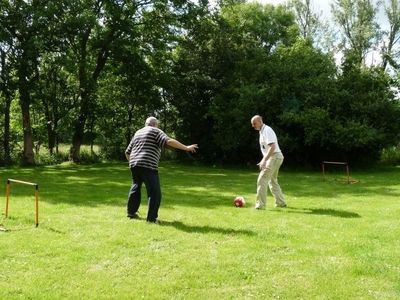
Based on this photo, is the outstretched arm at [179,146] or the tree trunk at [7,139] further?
the tree trunk at [7,139]

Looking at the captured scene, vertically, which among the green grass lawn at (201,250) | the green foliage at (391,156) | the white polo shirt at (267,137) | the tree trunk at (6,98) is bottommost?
the green grass lawn at (201,250)

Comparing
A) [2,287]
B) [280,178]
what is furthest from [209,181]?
[2,287]

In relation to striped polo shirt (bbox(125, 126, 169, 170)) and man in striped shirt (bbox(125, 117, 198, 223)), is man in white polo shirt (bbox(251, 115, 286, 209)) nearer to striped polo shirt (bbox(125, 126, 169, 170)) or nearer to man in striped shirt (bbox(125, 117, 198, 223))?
man in striped shirt (bbox(125, 117, 198, 223))

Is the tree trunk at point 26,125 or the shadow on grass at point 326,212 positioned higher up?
the tree trunk at point 26,125

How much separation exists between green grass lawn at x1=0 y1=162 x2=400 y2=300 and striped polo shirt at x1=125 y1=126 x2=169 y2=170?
1162 millimetres

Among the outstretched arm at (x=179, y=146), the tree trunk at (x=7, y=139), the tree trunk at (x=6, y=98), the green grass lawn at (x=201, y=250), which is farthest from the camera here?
the tree trunk at (x=7, y=139)

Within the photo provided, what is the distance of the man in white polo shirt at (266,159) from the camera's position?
36.6ft

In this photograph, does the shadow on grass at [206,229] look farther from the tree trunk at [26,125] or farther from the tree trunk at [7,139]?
the tree trunk at [7,139]

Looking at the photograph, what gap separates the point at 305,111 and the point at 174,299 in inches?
815

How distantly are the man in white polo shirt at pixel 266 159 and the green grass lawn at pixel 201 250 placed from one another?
462 millimetres

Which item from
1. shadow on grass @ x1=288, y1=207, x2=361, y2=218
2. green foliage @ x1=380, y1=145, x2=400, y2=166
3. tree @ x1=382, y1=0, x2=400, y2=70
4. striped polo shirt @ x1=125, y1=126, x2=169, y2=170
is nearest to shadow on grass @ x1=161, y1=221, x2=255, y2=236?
striped polo shirt @ x1=125, y1=126, x2=169, y2=170

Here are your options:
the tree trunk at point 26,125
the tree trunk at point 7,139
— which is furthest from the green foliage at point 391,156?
the tree trunk at point 7,139

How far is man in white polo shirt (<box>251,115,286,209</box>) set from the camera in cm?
1116

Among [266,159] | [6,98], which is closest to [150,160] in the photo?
[266,159]
